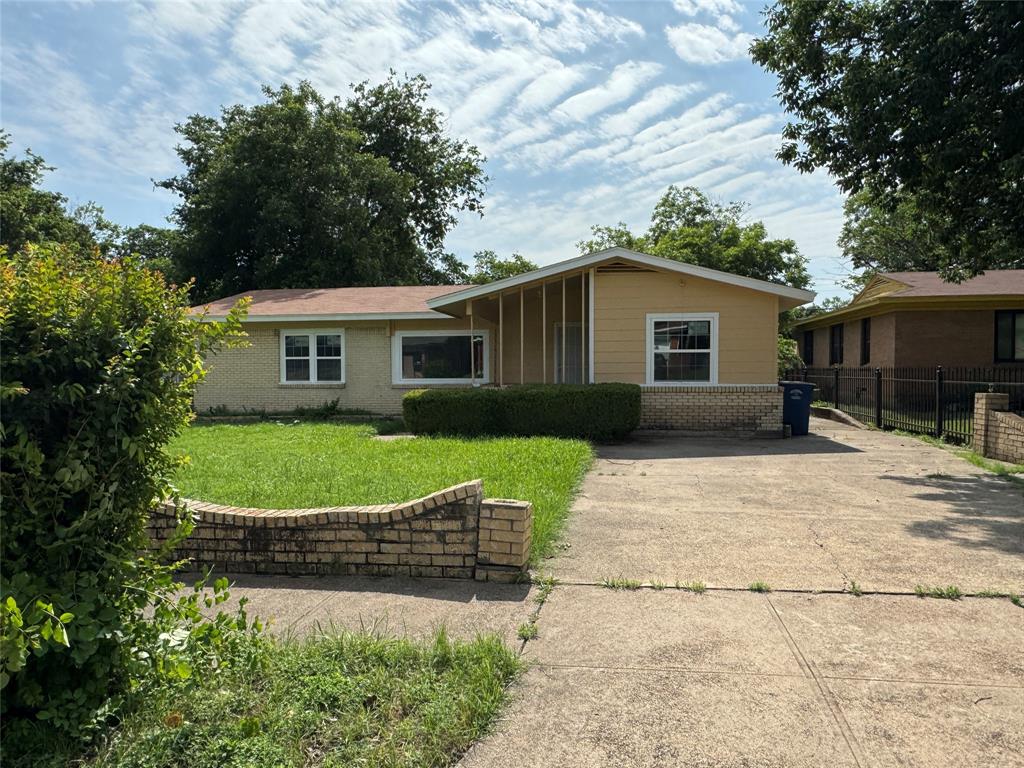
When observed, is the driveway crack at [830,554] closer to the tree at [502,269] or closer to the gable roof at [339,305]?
the gable roof at [339,305]

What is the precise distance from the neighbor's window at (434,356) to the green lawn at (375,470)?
15.5 feet

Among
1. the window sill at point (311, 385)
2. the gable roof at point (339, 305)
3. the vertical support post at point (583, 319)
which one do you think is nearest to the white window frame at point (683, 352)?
the vertical support post at point (583, 319)

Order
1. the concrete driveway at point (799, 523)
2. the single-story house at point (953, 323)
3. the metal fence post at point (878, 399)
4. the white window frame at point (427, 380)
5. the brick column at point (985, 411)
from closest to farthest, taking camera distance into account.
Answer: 1. the concrete driveway at point (799, 523)
2. the brick column at point (985, 411)
3. the metal fence post at point (878, 399)
4. the white window frame at point (427, 380)
5. the single-story house at point (953, 323)

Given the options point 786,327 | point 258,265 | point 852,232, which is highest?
point 852,232

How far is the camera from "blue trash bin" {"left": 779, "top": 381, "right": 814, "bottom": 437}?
47.3 ft

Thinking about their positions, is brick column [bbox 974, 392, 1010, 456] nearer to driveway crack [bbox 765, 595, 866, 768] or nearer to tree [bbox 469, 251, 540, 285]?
driveway crack [bbox 765, 595, 866, 768]

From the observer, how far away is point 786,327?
30906 millimetres

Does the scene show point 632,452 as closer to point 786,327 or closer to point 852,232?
point 786,327

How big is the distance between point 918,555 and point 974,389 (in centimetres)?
1476

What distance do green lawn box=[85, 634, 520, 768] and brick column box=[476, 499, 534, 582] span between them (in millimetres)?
1125

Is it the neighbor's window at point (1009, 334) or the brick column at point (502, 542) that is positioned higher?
the neighbor's window at point (1009, 334)

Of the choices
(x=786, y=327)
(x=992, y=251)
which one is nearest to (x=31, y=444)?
(x=992, y=251)

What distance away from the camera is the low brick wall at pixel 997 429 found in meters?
10.2

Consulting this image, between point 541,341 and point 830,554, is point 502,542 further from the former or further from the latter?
point 541,341
